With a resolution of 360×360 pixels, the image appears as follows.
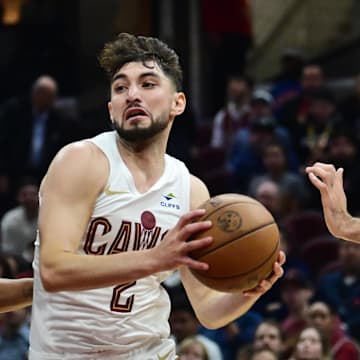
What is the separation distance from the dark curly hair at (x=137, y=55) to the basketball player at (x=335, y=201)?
2.62 feet

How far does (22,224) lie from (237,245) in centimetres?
675

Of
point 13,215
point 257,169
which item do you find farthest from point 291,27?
point 13,215

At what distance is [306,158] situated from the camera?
39.2 feet

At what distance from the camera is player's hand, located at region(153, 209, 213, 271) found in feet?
14.0

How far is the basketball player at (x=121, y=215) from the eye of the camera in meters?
Answer: 4.67

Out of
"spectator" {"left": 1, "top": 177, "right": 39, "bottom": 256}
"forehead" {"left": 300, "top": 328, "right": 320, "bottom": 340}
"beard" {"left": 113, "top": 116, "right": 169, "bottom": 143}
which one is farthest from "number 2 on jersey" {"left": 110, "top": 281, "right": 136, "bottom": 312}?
"spectator" {"left": 1, "top": 177, "right": 39, "bottom": 256}

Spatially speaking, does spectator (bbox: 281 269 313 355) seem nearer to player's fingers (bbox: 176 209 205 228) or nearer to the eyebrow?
the eyebrow

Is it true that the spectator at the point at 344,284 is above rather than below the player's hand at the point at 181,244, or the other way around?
below

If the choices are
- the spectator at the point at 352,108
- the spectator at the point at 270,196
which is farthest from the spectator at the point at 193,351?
the spectator at the point at 352,108

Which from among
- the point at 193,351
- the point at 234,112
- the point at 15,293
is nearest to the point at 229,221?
the point at 15,293

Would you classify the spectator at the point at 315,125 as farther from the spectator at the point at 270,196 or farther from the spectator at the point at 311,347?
the spectator at the point at 311,347

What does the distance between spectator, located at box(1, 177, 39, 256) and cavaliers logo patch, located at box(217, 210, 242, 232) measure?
6609 millimetres

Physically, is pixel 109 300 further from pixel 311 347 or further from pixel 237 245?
pixel 311 347

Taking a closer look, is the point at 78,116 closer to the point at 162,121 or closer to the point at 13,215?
the point at 13,215
